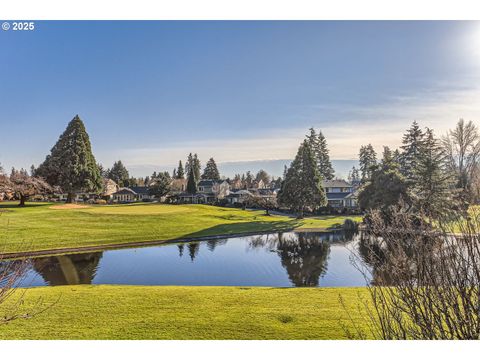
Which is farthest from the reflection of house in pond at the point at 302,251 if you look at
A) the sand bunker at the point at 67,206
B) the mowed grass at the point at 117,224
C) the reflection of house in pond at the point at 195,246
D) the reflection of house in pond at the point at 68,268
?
the sand bunker at the point at 67,206

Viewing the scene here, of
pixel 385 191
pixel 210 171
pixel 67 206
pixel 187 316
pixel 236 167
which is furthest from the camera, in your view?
pixel 385 191

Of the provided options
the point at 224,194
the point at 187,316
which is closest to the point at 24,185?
the point at 187,316

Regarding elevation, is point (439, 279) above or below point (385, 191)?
below

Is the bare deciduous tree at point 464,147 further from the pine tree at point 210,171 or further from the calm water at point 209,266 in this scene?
the pine tree at point 210,171

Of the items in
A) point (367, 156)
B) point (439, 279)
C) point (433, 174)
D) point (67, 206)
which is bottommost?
point (439, 279)

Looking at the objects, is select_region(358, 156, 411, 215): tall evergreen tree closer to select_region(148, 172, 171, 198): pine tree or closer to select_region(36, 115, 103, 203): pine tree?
select_region(148, 172, 171, 198): pine tree

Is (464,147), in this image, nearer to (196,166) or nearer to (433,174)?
(433,174)

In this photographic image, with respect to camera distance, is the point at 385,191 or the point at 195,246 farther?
the point at 385,191
